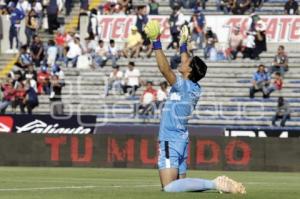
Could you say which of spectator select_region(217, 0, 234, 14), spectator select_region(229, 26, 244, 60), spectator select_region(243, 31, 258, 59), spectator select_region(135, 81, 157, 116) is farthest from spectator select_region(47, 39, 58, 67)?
spectator select_region(243, 31, 258, 59)

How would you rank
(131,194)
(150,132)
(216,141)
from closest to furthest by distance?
(131,194) → (216,141) → (150,132)

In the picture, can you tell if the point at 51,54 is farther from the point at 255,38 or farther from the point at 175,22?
the point at 255,38

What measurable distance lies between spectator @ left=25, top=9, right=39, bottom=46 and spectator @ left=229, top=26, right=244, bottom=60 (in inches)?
348

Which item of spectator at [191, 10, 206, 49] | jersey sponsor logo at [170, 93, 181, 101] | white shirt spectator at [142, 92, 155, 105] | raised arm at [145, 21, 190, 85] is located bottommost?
white shirt spectator at [142, 92, 155, 105]

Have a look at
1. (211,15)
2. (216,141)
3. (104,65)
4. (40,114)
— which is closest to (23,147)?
(40,114)

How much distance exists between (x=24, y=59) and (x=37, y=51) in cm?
66

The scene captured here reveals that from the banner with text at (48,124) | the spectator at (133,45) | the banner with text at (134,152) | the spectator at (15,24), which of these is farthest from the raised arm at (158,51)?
the spectator at (15,24)

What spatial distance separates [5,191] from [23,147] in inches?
603

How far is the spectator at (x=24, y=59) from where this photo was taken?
40562 millimetres

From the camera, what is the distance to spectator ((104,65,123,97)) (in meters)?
38.0

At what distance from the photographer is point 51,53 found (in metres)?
41.0

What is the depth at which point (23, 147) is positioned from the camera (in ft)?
104

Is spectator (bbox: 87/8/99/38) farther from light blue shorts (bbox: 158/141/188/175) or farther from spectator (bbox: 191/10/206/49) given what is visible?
light blue shorts (bbox: 158/141/188/175)

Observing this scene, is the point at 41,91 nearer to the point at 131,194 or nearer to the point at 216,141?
the point at 216,141
